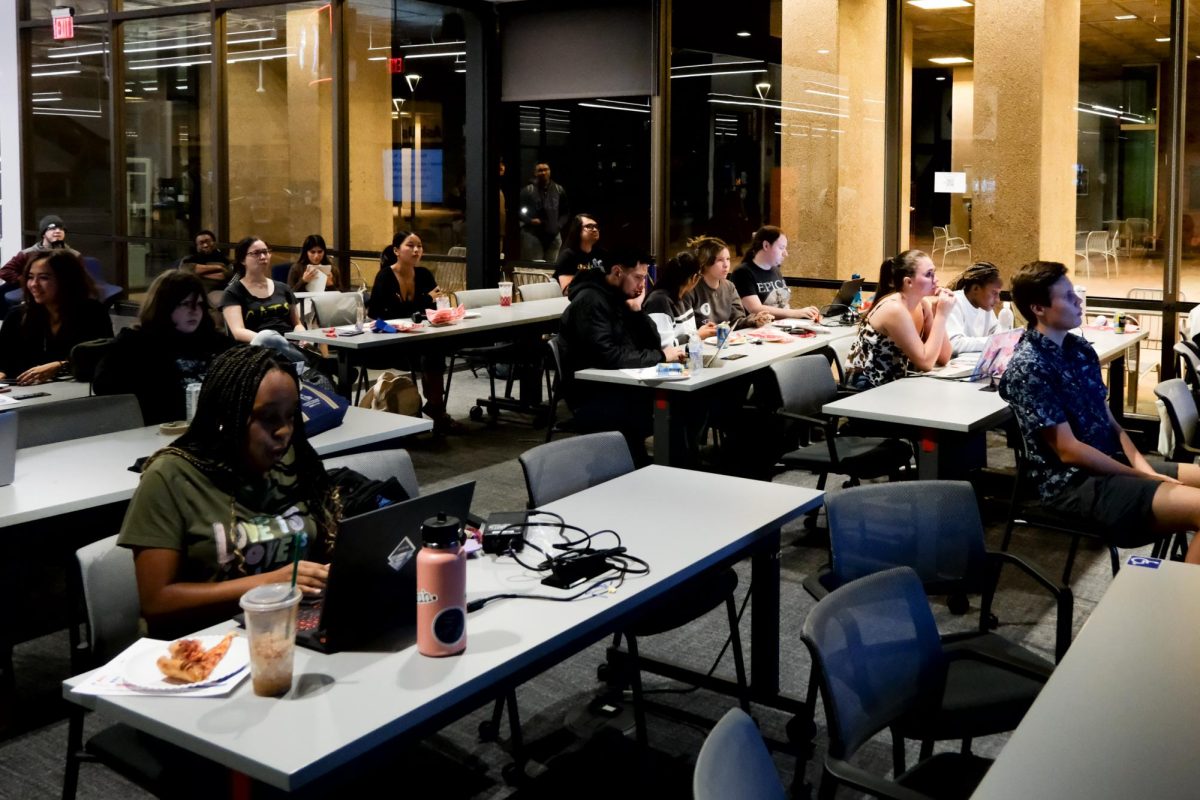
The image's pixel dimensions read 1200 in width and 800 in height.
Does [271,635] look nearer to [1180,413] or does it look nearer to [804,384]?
[804,384]

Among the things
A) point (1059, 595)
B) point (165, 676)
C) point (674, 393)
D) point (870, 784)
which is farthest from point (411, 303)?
point (870, 784)

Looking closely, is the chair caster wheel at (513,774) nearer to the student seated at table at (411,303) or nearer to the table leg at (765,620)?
the table leg at (765,620)

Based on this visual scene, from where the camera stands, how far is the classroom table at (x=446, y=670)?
6.18 feet

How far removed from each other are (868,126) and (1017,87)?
1.16m

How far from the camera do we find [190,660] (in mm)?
2125

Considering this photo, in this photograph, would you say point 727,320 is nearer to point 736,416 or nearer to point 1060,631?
point 736,416

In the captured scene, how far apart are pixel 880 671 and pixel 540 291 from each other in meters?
6.79

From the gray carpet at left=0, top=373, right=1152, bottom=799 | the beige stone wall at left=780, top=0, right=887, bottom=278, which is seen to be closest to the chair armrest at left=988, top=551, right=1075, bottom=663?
the gray carpet at left=0, top=373, right=1152, bottom=799

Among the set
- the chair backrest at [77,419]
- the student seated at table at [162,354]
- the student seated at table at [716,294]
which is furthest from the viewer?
the student seated at table at [716,294]

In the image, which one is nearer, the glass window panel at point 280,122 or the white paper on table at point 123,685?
the white paper on table at point 123,685

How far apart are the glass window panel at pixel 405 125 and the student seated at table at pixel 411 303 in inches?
113

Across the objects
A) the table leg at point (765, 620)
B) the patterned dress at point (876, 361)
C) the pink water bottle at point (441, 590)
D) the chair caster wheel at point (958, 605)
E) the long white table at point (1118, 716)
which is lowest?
the chair caster wheel at point (958, 605)

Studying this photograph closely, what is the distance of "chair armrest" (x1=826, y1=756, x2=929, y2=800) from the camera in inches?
82.0

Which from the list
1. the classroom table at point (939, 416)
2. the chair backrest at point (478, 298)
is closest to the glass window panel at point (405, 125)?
the chair backrest at point (478, 298)
